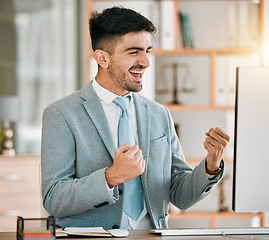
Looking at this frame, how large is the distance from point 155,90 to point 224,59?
0.58m

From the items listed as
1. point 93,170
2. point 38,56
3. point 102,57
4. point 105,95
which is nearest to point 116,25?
point 102,57

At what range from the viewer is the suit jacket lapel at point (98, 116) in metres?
1.77

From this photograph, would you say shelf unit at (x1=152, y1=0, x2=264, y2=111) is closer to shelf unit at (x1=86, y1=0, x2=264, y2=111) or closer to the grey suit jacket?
shelf unit at (x1=86, y1=0, x2=264, y2=111)

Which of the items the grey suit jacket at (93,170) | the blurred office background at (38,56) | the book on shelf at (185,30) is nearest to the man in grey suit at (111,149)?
the grey suit jacket at (93,170)

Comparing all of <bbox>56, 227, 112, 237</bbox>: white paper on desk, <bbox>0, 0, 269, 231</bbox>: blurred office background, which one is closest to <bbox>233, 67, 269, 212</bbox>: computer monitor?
<bbox>56, 227, 112, 237</bbox>: white paper on desk

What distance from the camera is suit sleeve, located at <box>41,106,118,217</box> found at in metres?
1.60

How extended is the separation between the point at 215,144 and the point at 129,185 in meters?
0.40

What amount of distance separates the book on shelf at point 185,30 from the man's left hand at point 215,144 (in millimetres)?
2287

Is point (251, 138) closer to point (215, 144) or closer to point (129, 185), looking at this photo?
point (215, 144)

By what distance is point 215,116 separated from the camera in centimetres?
399

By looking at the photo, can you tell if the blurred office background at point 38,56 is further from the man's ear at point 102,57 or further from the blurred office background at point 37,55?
the man's ear at point 102,57

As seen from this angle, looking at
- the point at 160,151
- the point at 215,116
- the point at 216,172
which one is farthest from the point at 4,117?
the point at 216,172

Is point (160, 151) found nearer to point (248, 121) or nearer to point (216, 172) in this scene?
point (216, 172)

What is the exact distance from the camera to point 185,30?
12.5 feet
